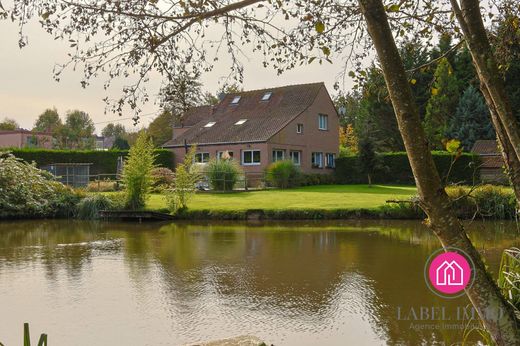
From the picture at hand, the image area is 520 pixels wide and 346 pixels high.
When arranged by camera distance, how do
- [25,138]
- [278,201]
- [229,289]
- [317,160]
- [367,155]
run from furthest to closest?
1. [25,138]
2. [317,160]
3. [367,155]
4. [278,201]
5. [229,289]

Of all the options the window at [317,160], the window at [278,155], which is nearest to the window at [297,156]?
the window at [278,155]

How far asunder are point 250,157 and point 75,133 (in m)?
27.5

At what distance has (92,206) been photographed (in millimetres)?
20781

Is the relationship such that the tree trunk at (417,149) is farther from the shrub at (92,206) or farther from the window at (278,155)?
the window at (278,155)

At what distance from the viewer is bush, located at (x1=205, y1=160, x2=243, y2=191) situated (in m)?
26.8

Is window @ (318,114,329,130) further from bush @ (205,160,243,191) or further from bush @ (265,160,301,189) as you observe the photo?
bush @ (205,160,243,191)

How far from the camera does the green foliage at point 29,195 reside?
20172mm

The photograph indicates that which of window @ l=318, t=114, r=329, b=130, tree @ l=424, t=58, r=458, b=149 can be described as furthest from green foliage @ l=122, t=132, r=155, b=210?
tree @ l=424, t=58, r=458, b=149

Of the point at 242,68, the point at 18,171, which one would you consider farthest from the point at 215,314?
the point at 18,171

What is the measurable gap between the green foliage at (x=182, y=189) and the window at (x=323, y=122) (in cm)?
1913

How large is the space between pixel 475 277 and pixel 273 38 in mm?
2533

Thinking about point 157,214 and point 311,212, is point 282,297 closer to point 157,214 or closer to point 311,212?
point 311,212

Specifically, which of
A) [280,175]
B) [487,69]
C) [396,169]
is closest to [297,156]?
[280,175]

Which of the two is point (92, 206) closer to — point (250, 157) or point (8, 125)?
point (250, 157)
